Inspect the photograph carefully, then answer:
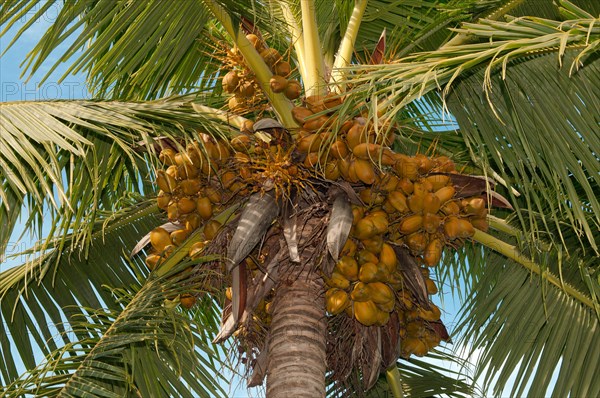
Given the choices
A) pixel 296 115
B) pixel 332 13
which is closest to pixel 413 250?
pixel 296 115

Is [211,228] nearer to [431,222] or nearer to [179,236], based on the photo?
[179,236]

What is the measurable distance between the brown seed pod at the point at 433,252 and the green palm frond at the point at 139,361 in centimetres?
102

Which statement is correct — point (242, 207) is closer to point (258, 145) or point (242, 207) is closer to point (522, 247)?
point (258, 145)

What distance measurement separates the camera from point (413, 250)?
369cm

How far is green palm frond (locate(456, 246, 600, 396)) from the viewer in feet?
13.4

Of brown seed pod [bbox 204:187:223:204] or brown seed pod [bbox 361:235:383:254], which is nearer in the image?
brown seed pod [bbox 361:235:383:254]

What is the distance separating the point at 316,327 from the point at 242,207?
64 centimetres

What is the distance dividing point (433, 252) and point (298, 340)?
27.5 inches

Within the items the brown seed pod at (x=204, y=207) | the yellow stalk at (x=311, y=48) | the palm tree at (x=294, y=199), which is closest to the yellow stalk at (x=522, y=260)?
the palm tree at (x=294, y=199)

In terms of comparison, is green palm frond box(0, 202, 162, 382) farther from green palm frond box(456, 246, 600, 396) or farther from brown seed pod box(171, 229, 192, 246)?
green palm frond box(456, 246, 600, 396)

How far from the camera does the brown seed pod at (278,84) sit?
3855 mm

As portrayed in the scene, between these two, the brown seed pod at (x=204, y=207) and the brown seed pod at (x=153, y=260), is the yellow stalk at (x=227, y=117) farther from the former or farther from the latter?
the brown seed pod at (x=153, y=260)

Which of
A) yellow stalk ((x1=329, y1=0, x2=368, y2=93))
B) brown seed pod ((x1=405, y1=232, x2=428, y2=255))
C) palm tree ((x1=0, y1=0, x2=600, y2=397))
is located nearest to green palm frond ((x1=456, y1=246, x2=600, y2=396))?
palm tree ((x1=0, y1=0, x2=600, y2=397))

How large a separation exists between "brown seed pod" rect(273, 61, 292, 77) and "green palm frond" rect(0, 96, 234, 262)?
1.17ft
